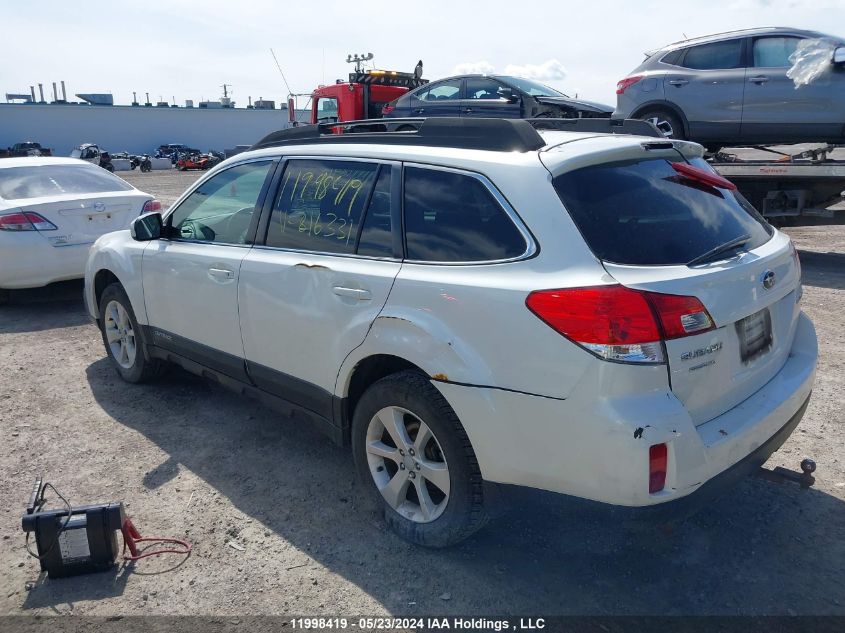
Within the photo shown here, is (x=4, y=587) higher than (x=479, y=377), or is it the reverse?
(x=479, y=377)

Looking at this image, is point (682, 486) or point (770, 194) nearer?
point (682, 486)

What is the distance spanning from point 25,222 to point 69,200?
1.53ft

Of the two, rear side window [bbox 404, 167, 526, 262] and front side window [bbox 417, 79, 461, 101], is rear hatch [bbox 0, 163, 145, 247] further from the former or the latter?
front side window [bbox 417, 79, 461, 101]

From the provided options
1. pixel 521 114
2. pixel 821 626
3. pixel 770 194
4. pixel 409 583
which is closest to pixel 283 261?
pixel 409 583

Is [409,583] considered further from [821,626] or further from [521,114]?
[521,114]

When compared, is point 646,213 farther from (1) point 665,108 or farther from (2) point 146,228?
(1) point 665,108

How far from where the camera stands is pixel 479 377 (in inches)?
103

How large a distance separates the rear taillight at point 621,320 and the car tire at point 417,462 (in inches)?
26.4

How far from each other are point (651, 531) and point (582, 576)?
503 mm

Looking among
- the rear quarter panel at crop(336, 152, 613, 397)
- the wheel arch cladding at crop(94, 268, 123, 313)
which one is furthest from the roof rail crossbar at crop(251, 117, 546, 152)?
the wheel arch cladding at crop(94, 268, 123, 313)

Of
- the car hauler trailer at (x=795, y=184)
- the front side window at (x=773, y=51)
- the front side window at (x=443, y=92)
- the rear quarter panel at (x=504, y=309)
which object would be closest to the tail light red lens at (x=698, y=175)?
the rear quarter panel at (x=504, y=309)

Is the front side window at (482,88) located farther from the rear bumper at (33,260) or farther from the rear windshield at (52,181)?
the rear bumper at (33,260)

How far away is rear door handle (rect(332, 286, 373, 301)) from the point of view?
3.05m

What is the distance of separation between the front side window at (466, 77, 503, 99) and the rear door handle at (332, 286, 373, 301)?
955 cm
